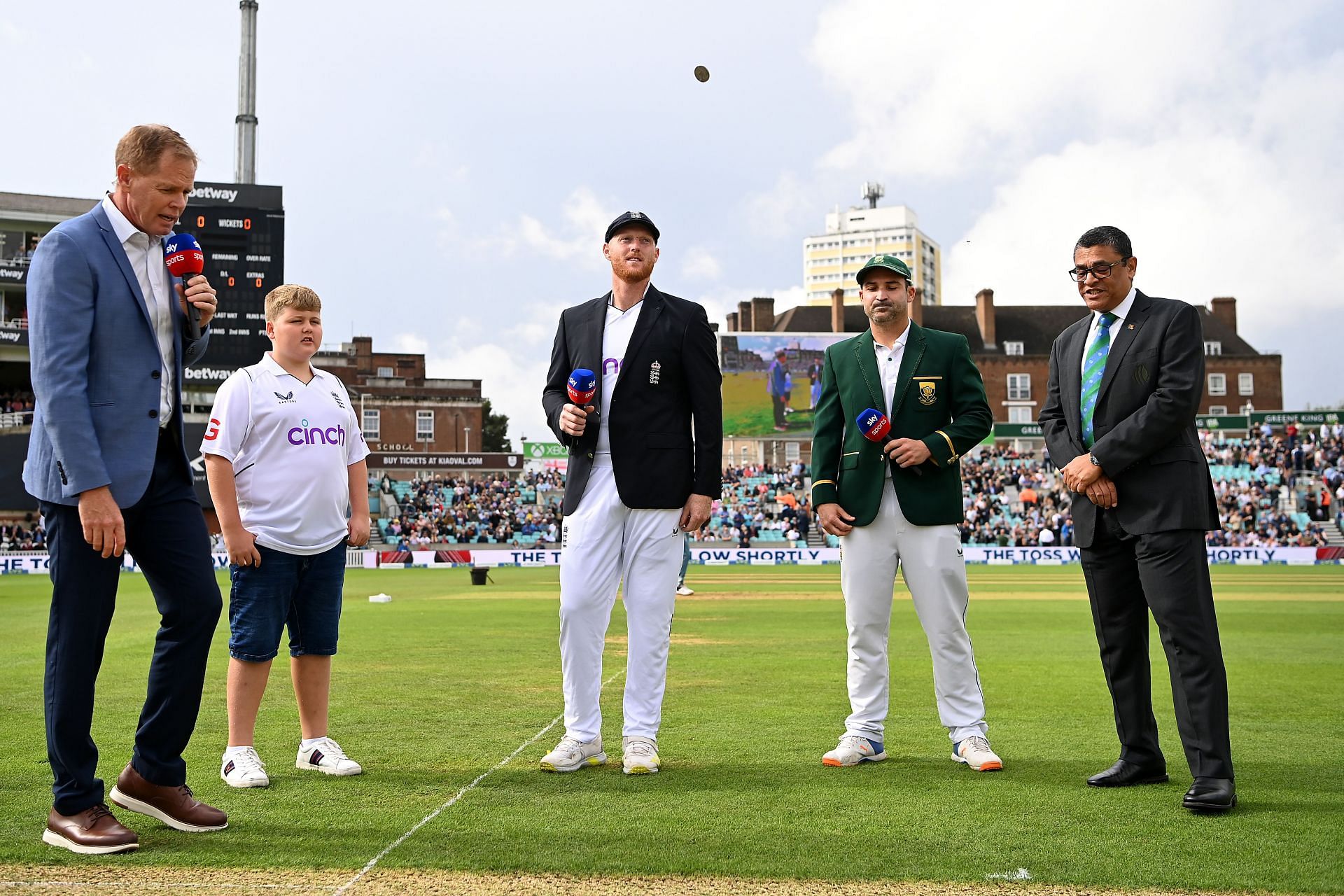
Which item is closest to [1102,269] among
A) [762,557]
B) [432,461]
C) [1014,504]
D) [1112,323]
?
[1112,323]

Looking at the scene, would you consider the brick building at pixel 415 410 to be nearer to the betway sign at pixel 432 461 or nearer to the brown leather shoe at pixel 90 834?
the betway sign at pixel 432 461

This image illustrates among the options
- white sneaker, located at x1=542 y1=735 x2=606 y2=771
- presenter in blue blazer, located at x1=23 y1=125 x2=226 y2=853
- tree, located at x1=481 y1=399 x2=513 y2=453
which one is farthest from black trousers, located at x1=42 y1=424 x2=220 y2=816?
tree, located at x1=481 y1=399 x2=513 y2=453

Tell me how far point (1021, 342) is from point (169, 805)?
87.3m

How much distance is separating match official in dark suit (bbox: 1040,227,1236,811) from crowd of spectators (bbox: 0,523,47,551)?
4288 centimetres

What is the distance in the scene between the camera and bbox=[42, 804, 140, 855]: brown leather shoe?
4.11 meters

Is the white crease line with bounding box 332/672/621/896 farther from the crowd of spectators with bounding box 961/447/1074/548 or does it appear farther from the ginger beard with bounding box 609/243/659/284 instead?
the crowd of spectators with bounding box 961/447/1074/548

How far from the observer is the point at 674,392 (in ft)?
19.6

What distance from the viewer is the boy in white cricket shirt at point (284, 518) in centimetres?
543

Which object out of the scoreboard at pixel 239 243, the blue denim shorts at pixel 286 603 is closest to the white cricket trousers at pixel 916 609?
the blue denim shorts at pixel 286 603

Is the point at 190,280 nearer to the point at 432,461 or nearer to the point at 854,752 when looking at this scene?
the point at 854,752

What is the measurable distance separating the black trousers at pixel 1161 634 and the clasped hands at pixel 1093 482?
0.44ft

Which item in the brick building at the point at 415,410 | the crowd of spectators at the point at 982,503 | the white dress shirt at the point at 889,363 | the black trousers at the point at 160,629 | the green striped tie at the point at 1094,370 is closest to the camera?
the black trousers at the point at 160,629

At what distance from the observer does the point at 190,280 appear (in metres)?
4.73

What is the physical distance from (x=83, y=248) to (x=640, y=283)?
270 centimetres
